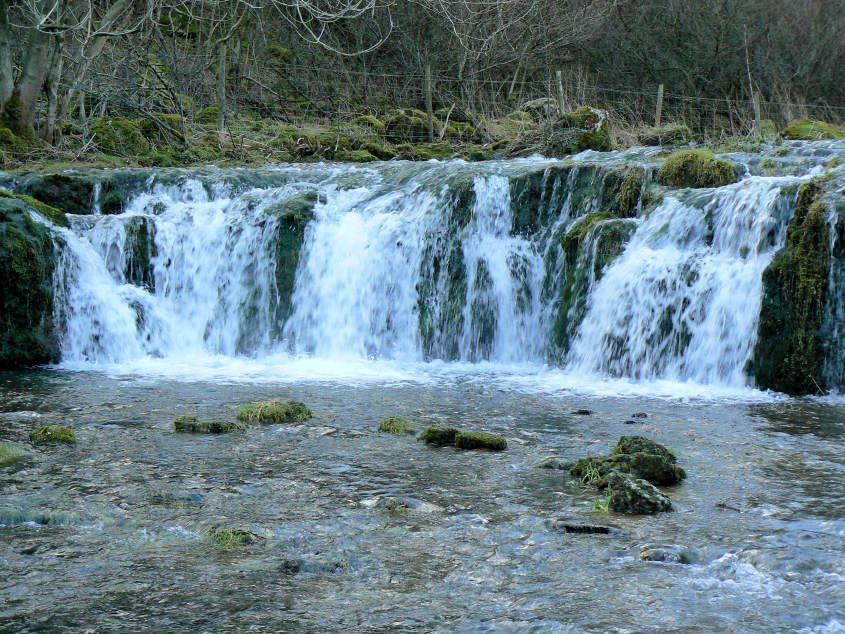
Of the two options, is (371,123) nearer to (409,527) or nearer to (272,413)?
(272,413)

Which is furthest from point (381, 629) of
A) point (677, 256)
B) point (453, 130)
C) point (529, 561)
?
point (453, 130)

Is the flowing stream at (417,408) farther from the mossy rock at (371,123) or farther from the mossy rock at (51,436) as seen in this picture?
the mossy rock at (371,123)

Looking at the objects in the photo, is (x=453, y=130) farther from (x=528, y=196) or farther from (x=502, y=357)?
(x=502, y=357)

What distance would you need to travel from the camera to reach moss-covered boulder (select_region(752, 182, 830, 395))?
9.41 metres

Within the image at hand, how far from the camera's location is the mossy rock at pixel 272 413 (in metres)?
7.71

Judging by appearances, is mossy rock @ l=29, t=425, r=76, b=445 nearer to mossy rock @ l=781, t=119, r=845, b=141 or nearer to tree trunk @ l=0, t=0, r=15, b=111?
tree trunk @ l=0, t=0, r=15, b=111

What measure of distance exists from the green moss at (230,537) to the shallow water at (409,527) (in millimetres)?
53

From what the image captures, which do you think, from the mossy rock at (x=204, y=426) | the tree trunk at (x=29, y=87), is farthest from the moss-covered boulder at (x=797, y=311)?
the tree trunk at (x=29, y=87)

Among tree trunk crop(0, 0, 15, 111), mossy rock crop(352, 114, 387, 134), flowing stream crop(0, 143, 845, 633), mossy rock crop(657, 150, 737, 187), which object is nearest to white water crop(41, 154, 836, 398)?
flowing stream crop(0, 143, 845, 633)

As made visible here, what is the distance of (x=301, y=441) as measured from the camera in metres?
7.07

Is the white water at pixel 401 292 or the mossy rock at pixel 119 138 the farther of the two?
the mossy rock at pixel 119 138

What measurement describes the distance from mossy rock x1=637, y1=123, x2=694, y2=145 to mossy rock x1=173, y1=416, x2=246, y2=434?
13.1 meters

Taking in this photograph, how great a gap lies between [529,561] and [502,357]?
7169 mm

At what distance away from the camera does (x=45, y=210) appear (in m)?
12.2
